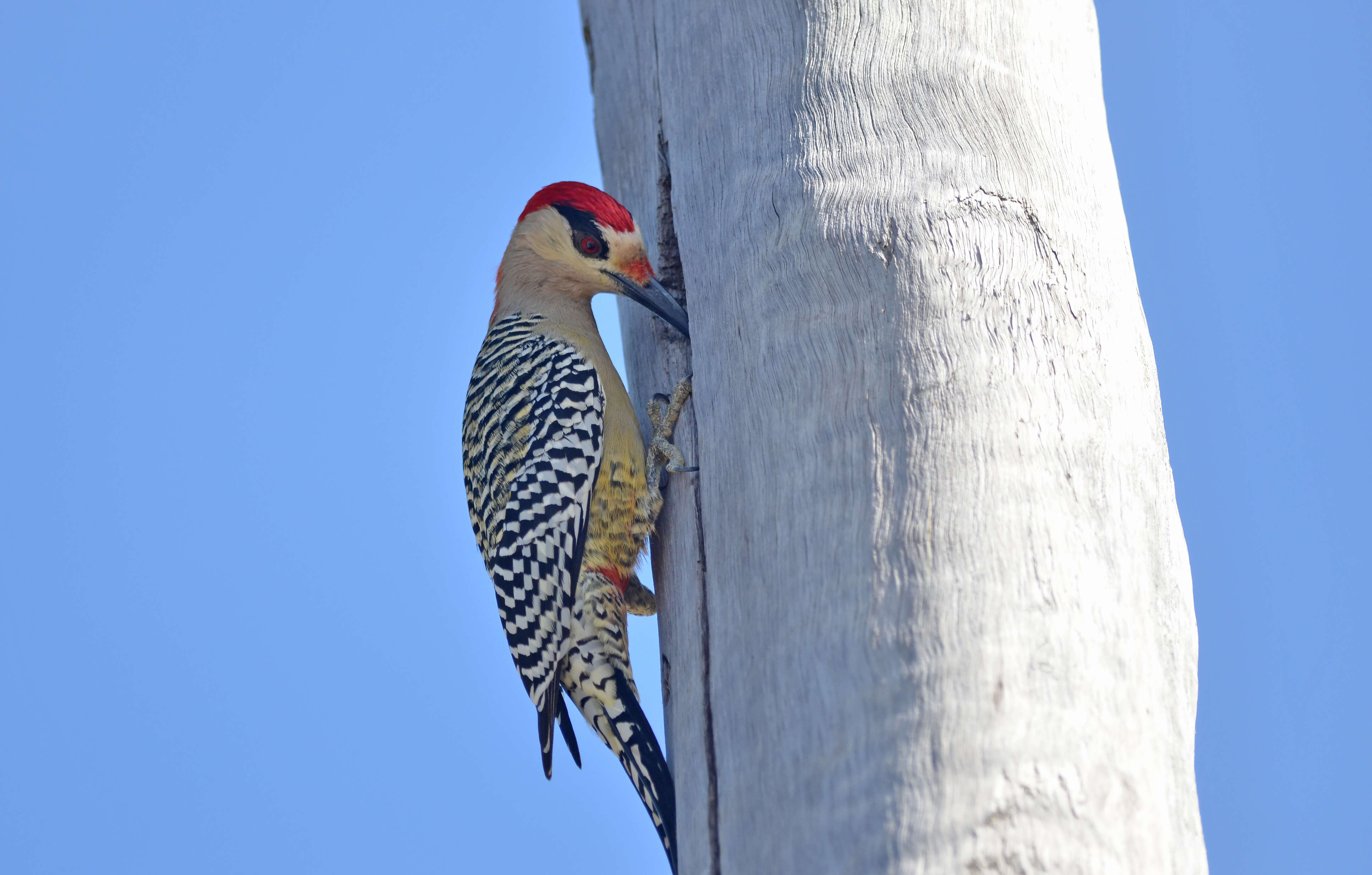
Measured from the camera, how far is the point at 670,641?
2.75 m

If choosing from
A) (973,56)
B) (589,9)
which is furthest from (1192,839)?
(589,9)

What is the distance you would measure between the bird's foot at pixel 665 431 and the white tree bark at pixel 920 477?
0.44 ft

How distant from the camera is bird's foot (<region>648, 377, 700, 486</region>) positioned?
3133mm

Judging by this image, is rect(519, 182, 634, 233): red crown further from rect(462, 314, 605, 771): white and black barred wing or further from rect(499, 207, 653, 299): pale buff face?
rect(462, 314, 605, 771): white and black barred wing

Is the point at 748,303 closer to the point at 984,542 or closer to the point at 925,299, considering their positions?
the point at 925,299

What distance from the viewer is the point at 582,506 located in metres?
3.53

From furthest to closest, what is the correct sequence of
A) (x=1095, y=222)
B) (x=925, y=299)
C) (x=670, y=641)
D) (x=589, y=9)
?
(x=589, y=9) → (x=670, y=641) → (x=1095, y=222) → (x=925, y=299)

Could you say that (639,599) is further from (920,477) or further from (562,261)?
(920,477)

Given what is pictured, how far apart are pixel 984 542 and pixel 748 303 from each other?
2.76 ft

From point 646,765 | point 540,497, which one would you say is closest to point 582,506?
point 540,497

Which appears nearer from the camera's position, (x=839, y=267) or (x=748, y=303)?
(x=839, y=267)

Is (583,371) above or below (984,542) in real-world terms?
above

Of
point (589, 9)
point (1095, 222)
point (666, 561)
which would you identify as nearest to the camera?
point (1095, 222)

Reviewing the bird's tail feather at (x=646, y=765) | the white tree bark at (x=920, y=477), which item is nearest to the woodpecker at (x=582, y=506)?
the bird's tail feather at (x=646, y=765)
